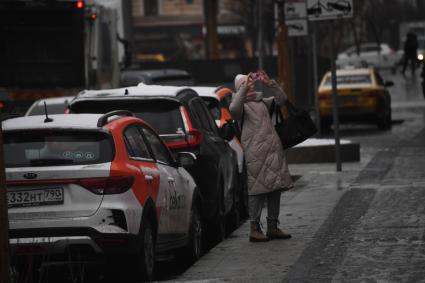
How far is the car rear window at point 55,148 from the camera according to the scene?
11.2 m

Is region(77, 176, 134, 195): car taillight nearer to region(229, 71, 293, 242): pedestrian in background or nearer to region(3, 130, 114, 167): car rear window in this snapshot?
region(3, 130, 114, 167): car rear window

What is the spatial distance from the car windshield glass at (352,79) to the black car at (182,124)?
62.1 ft

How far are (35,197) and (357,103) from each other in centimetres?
2265

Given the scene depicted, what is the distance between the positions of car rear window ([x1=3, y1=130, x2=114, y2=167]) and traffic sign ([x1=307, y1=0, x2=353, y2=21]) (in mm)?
9401

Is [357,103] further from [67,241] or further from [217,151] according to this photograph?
[67,241]

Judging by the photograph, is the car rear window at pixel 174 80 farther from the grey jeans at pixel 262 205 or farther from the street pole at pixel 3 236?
the street pole at pixel 3 236

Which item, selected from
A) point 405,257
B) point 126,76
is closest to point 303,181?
point 405,257

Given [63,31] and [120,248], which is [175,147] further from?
[63,31]

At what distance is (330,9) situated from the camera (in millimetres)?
20328

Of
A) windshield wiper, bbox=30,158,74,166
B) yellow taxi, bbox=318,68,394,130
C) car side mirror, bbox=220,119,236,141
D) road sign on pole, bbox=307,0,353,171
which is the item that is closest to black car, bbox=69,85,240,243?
car side mirror, bbox=220,119,236,141

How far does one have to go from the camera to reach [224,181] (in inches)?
592

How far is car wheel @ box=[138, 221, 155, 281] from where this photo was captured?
1125cm

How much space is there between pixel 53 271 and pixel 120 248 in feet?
7.08

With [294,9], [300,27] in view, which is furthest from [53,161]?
[300,27]
